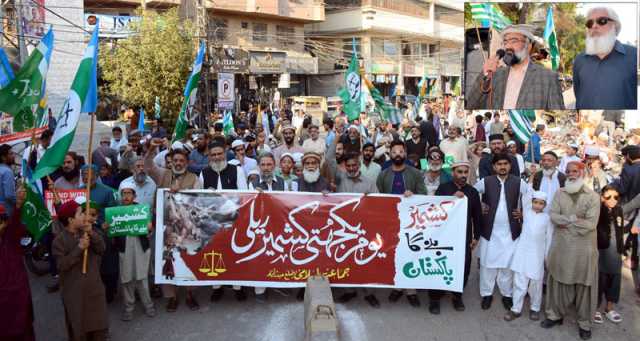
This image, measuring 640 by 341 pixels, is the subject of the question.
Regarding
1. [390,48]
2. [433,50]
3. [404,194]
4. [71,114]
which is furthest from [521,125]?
[433,50]

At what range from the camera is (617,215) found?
18.9 ft

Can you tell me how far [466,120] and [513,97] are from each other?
40.8 feet

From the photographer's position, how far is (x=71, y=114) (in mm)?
4832

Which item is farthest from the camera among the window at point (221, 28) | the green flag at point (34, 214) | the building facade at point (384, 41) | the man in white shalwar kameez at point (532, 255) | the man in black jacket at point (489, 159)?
the building facade at point (384, 41)

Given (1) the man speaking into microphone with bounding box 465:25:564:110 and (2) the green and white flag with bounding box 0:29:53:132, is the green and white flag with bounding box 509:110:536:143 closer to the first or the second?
(1) the man speaking into microphone with bounding box 465:25:564:110

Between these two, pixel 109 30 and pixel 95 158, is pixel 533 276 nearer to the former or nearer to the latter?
pixel 95 158

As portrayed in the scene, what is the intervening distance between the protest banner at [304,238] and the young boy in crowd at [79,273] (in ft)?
4.03

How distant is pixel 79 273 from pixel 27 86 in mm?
2503

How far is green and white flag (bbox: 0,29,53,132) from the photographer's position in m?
6.06

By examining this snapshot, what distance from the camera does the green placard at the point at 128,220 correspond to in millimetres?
5711

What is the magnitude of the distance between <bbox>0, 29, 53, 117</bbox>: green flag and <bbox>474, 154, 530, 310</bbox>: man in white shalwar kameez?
5.06 meters

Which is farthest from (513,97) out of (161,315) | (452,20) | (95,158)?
(452,20)

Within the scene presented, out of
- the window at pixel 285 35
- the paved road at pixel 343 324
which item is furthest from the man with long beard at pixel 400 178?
the window at pixel 285 35

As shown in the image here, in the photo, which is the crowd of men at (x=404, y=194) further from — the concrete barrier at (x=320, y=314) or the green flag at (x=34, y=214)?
the concrete barrier at (x=320, y=314)
